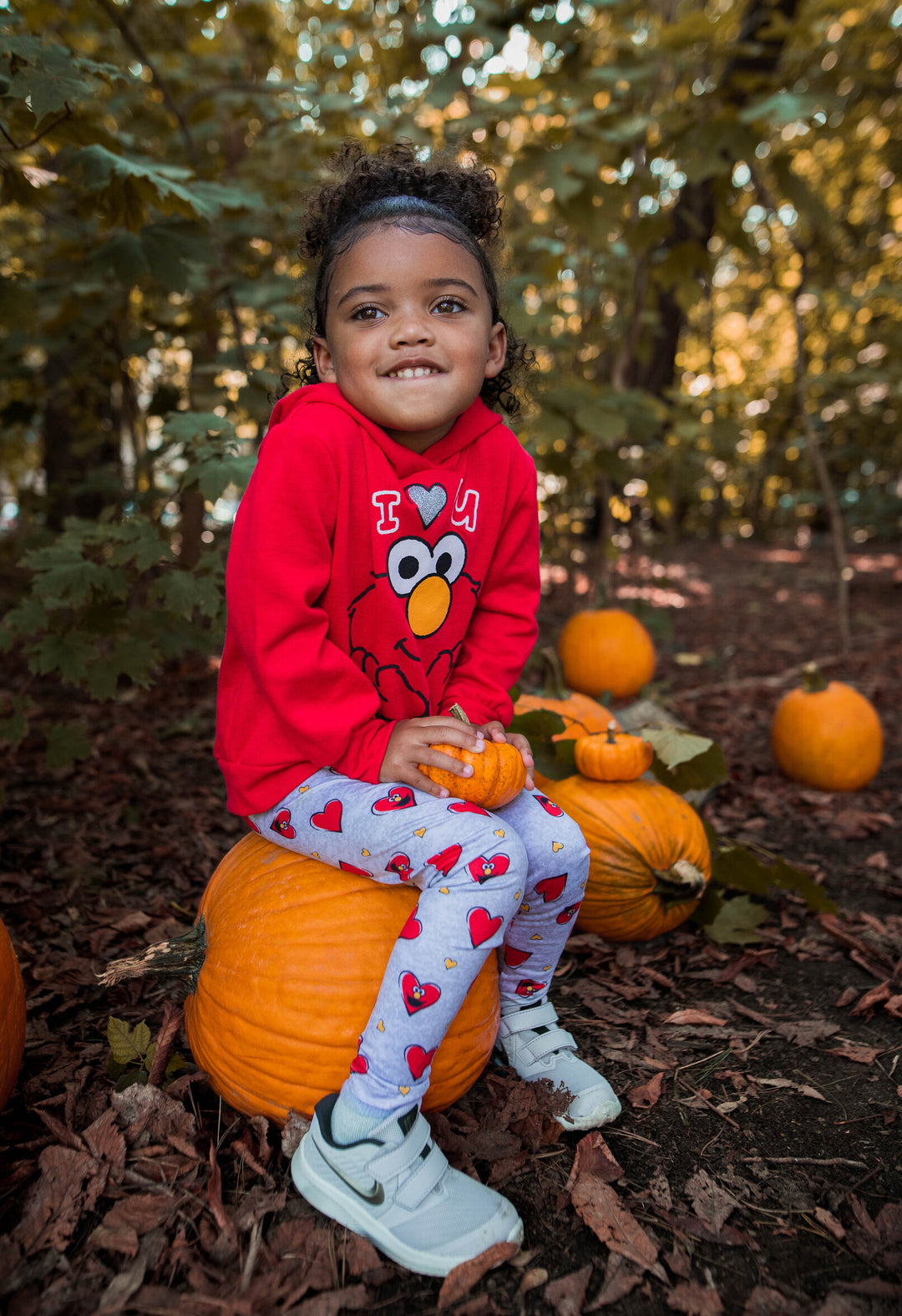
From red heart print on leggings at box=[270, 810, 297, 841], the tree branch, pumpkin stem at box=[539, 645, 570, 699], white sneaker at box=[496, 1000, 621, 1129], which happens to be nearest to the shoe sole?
white sneaker at box=[496, 1000, 621, 1129]

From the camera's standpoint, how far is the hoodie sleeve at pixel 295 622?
5.17 ft

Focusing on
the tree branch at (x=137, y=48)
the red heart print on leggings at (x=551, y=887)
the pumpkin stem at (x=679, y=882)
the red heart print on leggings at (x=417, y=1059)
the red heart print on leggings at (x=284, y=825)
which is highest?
the tree branch at (x=137, y=48)

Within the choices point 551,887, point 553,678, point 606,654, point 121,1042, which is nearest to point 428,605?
point 551,887

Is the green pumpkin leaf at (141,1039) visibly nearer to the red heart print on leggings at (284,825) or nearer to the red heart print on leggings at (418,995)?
the red heart print on leggings at (284,825)

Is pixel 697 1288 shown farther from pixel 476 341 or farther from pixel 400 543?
pixel 476 341

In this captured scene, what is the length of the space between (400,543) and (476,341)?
0.46m

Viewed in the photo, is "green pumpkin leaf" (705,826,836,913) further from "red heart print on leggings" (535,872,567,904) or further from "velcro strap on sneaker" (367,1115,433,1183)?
"velcro strap on sneaker" (367,1115,433,1183)

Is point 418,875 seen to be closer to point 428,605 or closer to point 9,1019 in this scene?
point 428,605

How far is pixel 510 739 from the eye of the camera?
194cm

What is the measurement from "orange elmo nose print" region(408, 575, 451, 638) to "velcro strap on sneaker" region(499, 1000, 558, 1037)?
89 centimetres

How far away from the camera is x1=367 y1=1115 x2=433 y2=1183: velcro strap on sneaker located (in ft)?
4.62

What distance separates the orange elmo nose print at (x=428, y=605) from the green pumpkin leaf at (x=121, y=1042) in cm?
105

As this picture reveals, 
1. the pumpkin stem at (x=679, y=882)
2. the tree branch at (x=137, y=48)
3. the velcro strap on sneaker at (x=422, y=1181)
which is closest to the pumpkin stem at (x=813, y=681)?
the pumpkin stem at (x=679, y=882)

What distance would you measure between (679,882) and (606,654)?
2.12m
